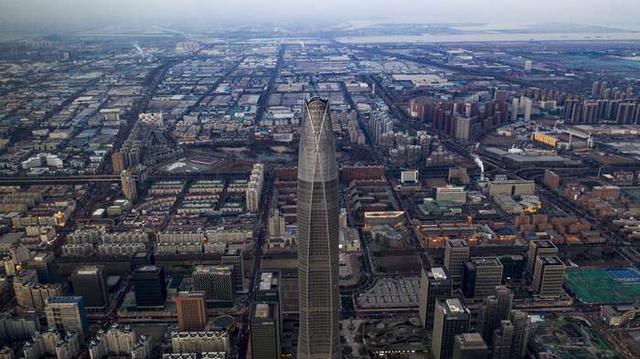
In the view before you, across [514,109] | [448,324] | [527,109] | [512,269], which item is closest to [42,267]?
[448,324]

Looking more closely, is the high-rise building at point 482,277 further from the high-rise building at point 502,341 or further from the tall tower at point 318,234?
the tall tower at point 318,234

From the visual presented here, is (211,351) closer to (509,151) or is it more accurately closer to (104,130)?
(509,151)

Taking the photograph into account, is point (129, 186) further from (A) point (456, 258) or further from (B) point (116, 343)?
(A) point (456, 258)

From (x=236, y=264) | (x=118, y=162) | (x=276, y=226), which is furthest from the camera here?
(x=118, y=162)

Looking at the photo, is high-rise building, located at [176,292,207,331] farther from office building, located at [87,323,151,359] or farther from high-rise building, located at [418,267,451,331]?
high-rise building, located at [418,267,451,331]

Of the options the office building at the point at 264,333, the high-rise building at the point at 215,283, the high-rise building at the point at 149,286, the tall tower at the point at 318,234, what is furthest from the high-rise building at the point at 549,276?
the high-rise building at the point at 149,286
